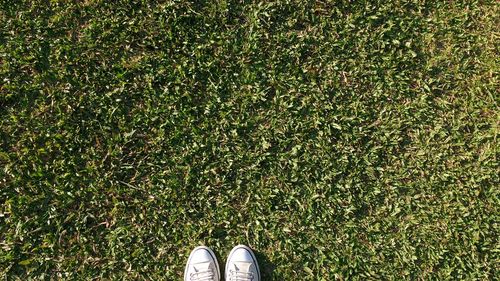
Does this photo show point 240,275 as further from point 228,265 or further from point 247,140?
point 247,140

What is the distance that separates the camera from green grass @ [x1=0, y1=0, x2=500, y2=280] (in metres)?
2.95

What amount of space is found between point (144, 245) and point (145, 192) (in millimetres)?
394

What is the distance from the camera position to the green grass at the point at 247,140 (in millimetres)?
2949

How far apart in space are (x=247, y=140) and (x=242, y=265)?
939 mm

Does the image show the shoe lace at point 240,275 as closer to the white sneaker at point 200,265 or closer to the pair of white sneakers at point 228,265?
the pair of white sneakers at point 228,265

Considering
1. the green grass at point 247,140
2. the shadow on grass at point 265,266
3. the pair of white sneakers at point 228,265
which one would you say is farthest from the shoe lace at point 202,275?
the shadow on grass at point 265,266

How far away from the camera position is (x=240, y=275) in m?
2.96

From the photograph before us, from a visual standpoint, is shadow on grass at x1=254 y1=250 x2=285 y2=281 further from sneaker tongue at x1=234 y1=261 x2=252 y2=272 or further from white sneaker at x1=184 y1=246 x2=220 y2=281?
white sneaker at x1=184 y1=246 x2=220 y2=281

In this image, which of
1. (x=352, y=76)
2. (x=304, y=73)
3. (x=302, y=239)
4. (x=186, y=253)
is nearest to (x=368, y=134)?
(x=352, y=76)

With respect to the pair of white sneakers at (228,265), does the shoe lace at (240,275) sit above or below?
below

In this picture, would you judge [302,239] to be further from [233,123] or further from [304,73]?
[304,73]

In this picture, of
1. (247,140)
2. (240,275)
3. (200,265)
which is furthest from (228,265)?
(247,140)

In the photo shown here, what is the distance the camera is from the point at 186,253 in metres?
2.97

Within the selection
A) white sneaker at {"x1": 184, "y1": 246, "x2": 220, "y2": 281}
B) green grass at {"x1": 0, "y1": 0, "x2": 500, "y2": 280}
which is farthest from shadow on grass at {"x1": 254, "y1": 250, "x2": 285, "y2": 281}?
white sneaker at {"x1": 184, "y1": 246, "x2": 220, "y2": 281}
